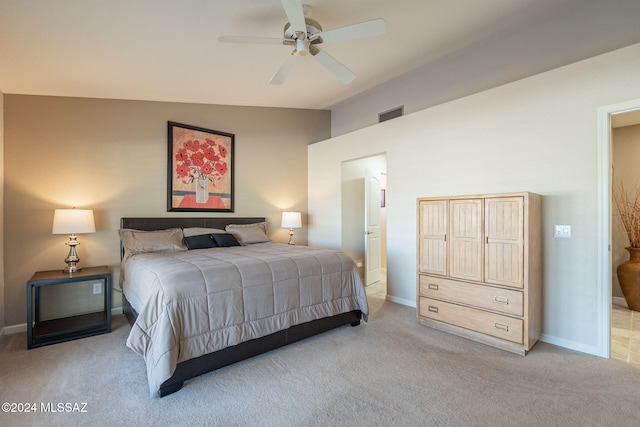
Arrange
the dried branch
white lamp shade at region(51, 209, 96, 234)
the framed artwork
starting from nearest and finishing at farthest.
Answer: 1. white lamp shade at region(51, 209, 96, 234)
2. the dried branch
3. the framed artwork

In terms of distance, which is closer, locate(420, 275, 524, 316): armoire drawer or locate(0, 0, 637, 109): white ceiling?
locate(0, 0, 637, 109): white ceiling

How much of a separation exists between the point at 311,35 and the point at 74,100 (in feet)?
10.2

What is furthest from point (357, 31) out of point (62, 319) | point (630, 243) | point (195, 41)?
point (630, 243)

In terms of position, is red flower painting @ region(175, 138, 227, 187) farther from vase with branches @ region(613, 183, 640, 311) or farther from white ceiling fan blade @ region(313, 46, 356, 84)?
vase with branches @ region(613, 183, 640, 311)

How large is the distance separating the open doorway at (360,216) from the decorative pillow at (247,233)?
135 cm

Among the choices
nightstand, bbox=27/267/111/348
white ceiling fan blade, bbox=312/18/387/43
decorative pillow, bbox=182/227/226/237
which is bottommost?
nightstand, bbox=27/267/111/348

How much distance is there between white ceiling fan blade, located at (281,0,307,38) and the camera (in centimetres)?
201

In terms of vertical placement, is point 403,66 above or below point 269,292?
above

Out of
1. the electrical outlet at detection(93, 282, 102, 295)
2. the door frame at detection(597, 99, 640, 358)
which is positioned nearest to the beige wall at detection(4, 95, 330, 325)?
the electrical outlet at detection(93, 282, 102, 295)

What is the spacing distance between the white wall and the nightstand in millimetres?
3586

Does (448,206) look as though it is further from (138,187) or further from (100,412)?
(138,187)

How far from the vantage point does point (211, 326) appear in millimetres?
2271

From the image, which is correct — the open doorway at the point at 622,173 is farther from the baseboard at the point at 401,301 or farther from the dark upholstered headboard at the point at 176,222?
the dark upholstered headboard at the point at 176,222

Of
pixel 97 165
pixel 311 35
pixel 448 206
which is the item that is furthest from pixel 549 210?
pixel 97 165
